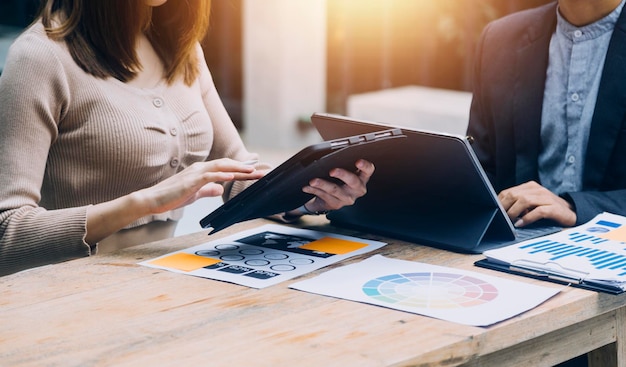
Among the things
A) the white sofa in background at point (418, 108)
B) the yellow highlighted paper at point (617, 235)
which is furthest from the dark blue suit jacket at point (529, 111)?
the white sofa in background at point (418, 108)

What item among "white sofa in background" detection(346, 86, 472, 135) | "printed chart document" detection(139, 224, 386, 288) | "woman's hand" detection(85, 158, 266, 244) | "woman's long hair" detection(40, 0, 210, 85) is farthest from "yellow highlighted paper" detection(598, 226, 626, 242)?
"white sofa in background" detection(346, 86, 472, 135)

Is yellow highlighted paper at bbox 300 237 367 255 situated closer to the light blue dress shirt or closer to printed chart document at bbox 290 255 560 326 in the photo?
printed chart document at bbox 290 255 560 326

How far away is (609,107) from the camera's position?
7.43 feet

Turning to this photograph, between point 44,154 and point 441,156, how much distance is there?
0.85 meters

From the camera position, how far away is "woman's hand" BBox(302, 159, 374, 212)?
1.88 meters

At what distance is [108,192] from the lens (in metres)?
2.13

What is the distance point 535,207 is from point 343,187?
44 cm

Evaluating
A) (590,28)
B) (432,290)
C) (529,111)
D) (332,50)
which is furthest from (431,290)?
(332,50)

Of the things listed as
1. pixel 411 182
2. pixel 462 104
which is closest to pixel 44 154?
pixel 411 182

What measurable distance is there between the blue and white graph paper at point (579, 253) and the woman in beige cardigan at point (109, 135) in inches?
14.3

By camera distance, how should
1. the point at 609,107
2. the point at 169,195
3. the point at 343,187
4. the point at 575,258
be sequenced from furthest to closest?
the point at 609,107
the point at 343,187
the point at 169,195
the point at 575,258

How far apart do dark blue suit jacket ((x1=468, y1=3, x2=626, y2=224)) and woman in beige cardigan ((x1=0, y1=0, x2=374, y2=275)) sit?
2.16 ft

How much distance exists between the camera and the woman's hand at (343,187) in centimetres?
188

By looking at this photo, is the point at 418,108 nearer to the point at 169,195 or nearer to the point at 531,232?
the point at 531,232
